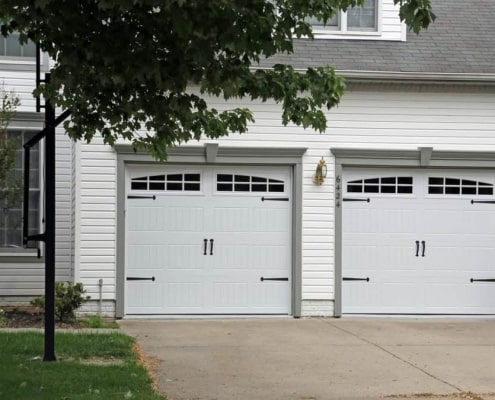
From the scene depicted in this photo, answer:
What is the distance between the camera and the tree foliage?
626 centimetres

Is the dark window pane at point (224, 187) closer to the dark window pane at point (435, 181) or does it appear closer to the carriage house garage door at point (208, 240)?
the carriage house garage door at point (208, 240)

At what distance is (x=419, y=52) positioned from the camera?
1505 cm

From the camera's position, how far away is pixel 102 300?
1400cm

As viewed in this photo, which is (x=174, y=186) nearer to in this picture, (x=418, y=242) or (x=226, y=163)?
(x=226, y=163)

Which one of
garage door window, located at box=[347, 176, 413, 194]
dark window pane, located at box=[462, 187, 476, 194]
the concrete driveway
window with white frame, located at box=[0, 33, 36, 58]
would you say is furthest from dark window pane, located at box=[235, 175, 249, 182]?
window with white frame, located at box=[0, 33, 36, 58]

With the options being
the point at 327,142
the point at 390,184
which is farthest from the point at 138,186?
the point at 390,184

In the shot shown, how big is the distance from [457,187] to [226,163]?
4078 mm

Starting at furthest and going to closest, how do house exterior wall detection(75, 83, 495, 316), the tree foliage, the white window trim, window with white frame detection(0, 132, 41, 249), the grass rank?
the white window trim
window with white frame detection(0, 132, 41, 249)
house exterior wall detection(75, 83, 495, 316)
the grass
the tree foliage

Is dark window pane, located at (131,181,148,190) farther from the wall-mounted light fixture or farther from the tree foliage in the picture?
the tree foliage

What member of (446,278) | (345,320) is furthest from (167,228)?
(446,278)

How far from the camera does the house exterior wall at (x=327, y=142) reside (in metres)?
14.0

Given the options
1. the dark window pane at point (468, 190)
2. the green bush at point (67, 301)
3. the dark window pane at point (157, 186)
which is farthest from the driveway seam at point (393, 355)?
the green bush at point (67, 301)

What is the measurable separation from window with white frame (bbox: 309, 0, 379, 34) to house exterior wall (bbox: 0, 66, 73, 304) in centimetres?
505

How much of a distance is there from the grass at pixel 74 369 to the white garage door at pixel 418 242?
490 cm
